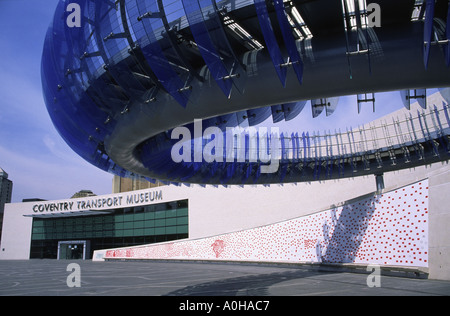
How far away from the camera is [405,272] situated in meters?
14.7

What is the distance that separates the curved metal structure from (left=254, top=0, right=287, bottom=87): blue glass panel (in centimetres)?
2

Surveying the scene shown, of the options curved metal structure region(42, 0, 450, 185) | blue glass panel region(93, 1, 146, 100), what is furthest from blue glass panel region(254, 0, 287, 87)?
blue glass panel region(93, 1, 146, 100)

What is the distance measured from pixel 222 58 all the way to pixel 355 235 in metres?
13.3

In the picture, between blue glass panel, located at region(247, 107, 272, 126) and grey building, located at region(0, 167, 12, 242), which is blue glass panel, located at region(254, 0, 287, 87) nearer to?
blue glass panel, located at region(247, 107, 272, 126)

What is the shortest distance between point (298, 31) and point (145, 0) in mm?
3390

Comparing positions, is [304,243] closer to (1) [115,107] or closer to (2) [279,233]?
(2) [279,233]

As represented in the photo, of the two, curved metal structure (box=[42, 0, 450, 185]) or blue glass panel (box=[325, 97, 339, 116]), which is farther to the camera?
blue glass panel (box=[325, 97, 339, 116])

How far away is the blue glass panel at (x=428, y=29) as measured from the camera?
6.17 metres

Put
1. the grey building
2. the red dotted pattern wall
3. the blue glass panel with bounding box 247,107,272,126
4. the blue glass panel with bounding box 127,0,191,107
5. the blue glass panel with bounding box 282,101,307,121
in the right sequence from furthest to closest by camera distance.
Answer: the grey building → the red dotted pattern wall → the blue glass panel with bounding box 247,107,272,126 → the blue glass panel with bounding box 282,101,307,121 → the blue glass panel with bounding box 127,0,191,107

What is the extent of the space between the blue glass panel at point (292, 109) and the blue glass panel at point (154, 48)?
3.85 metres

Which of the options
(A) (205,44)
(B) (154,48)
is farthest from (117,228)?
(A) (205,44)

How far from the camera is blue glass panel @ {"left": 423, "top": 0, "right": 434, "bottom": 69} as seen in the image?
6.17 m

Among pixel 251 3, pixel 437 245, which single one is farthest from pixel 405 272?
pixel 251 3
